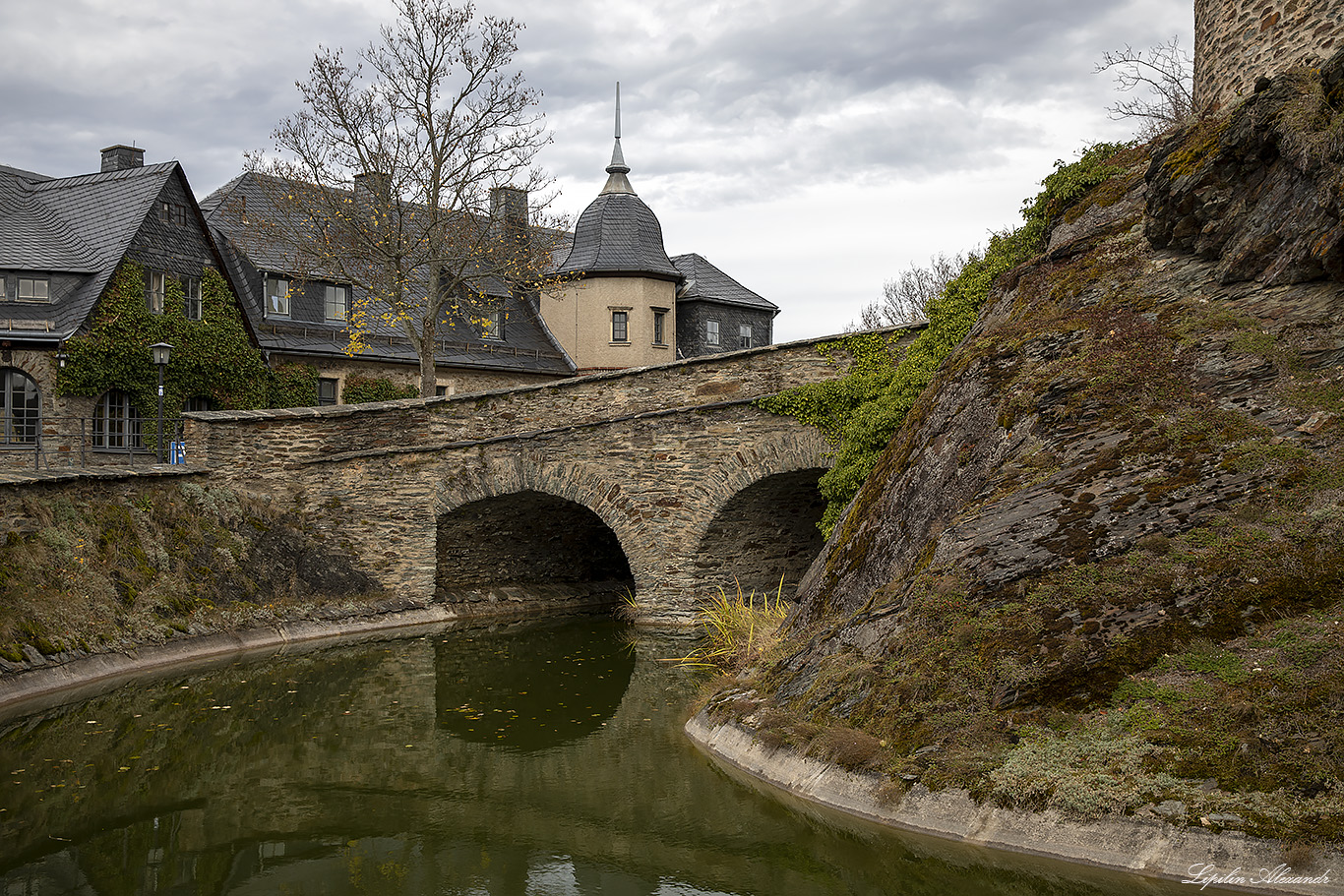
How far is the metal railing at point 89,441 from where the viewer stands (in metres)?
22.2

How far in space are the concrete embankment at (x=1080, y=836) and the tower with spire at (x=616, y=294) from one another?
26.7 m

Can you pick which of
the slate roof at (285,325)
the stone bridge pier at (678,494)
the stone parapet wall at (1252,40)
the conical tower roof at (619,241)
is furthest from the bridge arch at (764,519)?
the conical tower roof at (619,241)

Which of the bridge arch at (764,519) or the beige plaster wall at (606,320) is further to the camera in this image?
the beige plaster wall at (606,320)

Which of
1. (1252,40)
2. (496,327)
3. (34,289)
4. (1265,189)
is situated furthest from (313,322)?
(1265,189)

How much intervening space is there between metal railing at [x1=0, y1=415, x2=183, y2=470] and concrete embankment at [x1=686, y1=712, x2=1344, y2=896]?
19.5 meters

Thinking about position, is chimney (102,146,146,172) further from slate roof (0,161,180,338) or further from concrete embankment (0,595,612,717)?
concrete embankment (0,595,612,717)

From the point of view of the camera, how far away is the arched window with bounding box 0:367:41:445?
22391 mm

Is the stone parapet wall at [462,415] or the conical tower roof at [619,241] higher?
the conical tower roof at [619,241]

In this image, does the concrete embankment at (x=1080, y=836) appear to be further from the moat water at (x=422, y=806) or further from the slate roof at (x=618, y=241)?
A: the slate roof at (x=618, y=241)

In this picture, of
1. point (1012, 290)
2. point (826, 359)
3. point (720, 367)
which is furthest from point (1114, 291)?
point (720, 367)

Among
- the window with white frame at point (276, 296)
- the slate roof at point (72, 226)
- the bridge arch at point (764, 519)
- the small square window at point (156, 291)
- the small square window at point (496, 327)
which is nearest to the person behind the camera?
the bridge arch at point (764, 519)

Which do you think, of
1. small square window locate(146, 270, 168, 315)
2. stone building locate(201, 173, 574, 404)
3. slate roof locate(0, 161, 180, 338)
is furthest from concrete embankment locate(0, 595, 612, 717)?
small square window locate(146, 270, 168, 315)

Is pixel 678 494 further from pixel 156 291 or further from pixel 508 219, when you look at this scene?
pixel 156 291

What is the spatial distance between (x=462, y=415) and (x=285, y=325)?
42.9 ft
